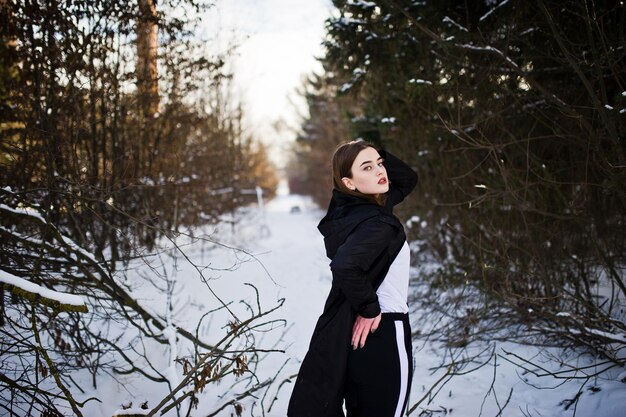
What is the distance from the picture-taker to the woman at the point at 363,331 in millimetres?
1909

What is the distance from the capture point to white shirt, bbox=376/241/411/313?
2029mm

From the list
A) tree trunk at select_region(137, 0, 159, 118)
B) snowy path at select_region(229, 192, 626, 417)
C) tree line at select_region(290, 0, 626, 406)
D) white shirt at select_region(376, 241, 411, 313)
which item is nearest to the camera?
white shirt at select_region(376, 241, 411, 313)

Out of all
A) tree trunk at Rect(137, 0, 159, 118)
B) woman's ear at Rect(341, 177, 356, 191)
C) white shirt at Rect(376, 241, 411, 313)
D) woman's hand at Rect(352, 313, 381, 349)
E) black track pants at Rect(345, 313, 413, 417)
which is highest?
tree trunk at Rect(137, 0, 159, 118)

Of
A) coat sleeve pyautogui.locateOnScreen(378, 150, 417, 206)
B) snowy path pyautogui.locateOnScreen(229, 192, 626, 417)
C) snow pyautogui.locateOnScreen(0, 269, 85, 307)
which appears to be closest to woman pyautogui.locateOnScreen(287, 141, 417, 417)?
coat sleeve pyautogui.locateOnScreen(378, 150, 417, 206)

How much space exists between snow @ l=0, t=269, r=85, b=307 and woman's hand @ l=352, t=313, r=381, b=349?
1615 mm

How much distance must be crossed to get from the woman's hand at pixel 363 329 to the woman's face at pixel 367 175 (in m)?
0.65

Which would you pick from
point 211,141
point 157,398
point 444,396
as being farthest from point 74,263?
point 211,141

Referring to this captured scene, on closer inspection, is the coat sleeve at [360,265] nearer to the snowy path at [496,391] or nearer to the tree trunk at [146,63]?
the snowy path at [496,391]

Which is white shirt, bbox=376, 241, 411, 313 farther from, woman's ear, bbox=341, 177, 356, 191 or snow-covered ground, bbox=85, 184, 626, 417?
snow-covered ground, bbox=85, 184, 626, 417

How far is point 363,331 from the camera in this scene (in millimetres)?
1948

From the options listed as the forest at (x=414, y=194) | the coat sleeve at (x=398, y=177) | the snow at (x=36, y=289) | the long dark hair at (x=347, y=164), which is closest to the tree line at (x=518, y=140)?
the forest at (x=414, y=194)

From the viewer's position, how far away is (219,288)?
23.5 ft

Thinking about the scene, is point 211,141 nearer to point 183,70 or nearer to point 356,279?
point 183,70

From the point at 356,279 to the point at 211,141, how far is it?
11272 mm
